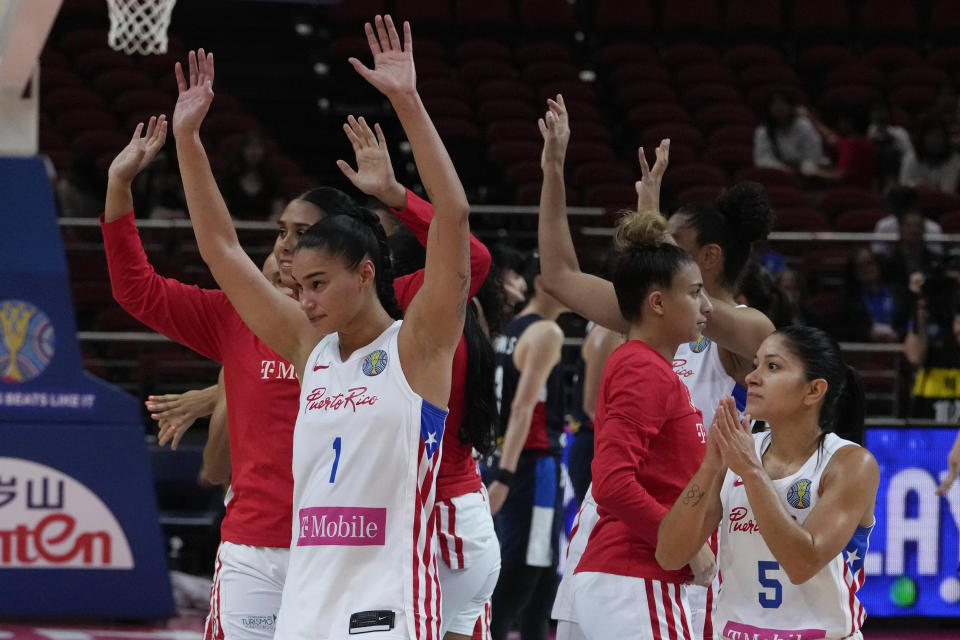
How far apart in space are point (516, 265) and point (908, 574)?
297cm

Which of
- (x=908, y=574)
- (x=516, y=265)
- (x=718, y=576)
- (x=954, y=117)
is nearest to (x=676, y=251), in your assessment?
(x=718, y=576)

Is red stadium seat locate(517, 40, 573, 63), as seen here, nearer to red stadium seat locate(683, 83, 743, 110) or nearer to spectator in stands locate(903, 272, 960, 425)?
red stadium seat locate(683, 83, 743, 110)

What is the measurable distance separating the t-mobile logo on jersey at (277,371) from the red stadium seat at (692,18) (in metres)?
13.3

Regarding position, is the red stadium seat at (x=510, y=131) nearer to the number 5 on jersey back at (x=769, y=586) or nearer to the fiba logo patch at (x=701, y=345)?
the fiba logo patch at (x=701, y=345)

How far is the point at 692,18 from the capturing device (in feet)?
52.8

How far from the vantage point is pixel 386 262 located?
3.23 meters

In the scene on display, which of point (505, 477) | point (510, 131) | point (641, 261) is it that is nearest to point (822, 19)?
point (510, 131)

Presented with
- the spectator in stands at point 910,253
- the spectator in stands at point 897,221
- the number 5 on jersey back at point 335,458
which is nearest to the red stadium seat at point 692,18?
the spectator in stands at point 897,221

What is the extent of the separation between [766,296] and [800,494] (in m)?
1.95

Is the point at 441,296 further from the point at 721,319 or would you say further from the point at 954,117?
the point at 954,117

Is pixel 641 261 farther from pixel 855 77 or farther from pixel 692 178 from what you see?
pixel 855 77

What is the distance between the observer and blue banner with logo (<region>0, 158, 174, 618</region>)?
716 cm

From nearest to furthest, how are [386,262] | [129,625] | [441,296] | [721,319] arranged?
[441,296] < [386,262] < [721,319] < [129,625]

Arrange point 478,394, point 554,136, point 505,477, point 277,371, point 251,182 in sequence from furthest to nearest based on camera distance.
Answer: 1. point 251,182
2. point 505,477
3. point 554,136
4. point 478,394
5. point 277,371
